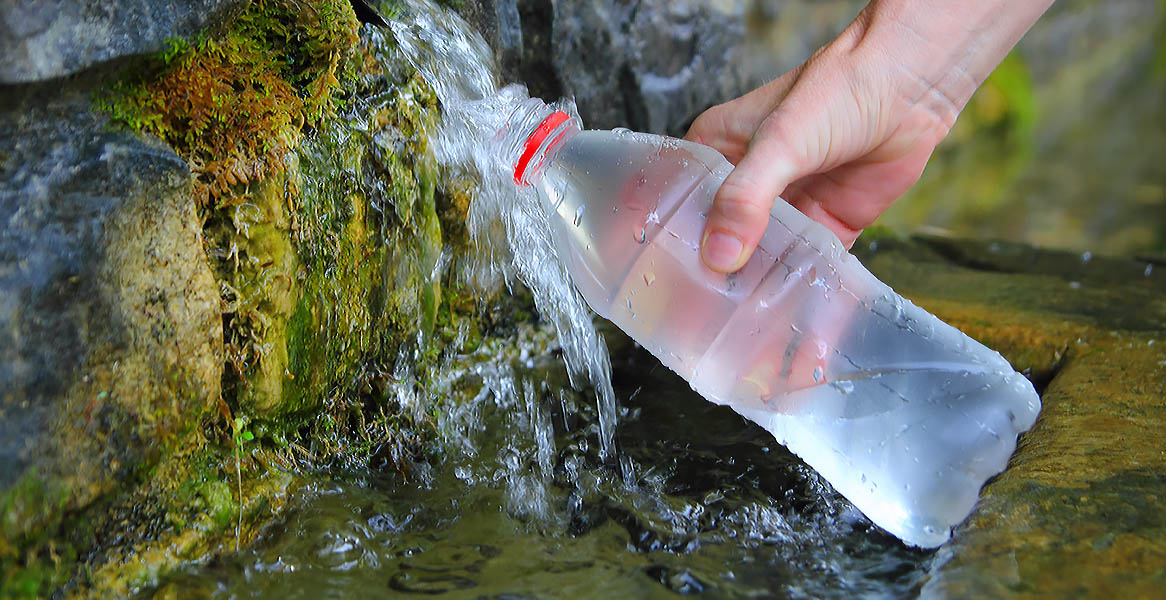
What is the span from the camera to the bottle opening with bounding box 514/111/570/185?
5.99ft

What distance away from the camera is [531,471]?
1.99 meters

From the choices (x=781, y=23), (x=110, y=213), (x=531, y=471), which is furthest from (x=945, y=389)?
(x=781, y=23)

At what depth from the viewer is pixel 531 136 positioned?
1.83 m

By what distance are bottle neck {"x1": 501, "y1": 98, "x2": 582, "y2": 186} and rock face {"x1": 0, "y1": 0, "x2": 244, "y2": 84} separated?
631mm

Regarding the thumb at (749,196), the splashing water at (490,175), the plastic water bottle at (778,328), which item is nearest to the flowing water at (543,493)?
the splashing water at (490,175)

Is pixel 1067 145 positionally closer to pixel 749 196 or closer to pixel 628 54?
pixel 628 54

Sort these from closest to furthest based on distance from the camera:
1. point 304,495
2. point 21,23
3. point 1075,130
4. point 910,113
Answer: point 21,23
point 304,495
point 910,113
point 1075,130

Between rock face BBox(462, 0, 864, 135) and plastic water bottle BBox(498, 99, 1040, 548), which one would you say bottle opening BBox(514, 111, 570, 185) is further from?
rock face BBox(462, 0, 864, 135)

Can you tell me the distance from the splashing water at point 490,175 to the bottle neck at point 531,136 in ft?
0.11

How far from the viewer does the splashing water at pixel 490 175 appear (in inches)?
82.7

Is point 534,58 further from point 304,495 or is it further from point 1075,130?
point 1075,130

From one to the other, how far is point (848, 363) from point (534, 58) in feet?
4.56

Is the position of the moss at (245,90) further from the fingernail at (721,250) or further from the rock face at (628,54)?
the fingernail at (721,250)

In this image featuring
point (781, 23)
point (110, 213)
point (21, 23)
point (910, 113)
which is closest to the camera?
point (21, 23)
